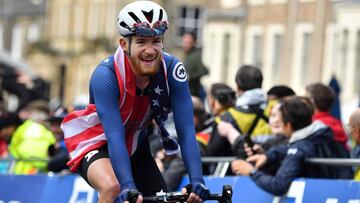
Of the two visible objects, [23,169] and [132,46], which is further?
[23,169]

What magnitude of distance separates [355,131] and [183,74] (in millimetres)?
2585

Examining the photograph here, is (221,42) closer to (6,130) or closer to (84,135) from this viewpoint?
(6,130)

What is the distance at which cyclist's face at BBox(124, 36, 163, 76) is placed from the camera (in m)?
10.2

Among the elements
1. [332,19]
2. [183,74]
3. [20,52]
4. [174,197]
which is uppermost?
[183,74]

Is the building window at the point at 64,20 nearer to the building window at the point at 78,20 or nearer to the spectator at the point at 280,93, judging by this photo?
the building window at the point at 78,20

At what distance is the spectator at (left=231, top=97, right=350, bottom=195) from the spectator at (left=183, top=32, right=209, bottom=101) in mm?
Result: 5166

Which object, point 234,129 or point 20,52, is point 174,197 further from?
point 20,52

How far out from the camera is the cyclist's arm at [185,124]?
33.0ft

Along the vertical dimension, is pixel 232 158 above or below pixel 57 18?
above

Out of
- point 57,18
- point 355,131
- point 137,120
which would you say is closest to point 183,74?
point 137,120

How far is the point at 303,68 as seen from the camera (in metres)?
53.6

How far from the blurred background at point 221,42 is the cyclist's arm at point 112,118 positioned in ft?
51.5

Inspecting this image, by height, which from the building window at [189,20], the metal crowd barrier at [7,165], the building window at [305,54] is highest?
the metal crowd barrier at [7,165]

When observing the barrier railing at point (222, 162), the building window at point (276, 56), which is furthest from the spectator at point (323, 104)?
the building window at point (276, 56)
